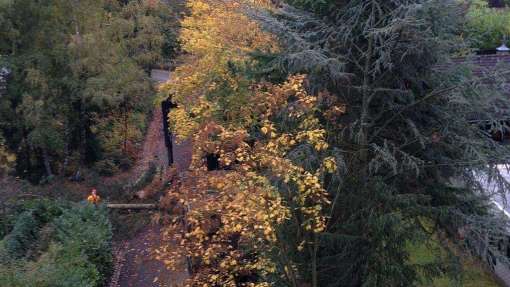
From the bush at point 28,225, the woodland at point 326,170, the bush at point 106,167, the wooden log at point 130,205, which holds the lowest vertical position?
the bush at point 106,167

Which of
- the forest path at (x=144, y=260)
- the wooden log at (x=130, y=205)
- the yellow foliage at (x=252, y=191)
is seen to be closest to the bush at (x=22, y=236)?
the forest path at (x=144, y=260)

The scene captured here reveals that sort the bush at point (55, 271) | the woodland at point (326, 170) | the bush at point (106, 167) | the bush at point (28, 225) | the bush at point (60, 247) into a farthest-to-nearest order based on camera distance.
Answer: the bush at point (106, 167) < the bush at point (28, 225) < the bush at point (60, 247) < the bush at point (55, 271) < the woodland at point (326, 170)

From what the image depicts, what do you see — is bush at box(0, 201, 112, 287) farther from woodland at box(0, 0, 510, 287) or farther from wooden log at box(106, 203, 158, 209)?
wooden log at box(106, 203, 158, 209)

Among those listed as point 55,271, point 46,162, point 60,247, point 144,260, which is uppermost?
point 55,271

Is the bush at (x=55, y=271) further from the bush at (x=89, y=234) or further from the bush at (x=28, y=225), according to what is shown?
the bush at (x=28, y=225)

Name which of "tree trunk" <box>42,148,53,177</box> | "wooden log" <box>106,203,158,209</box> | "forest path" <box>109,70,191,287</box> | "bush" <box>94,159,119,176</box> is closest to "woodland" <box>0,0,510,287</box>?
"forest path" <box>109,70,191,287</box>

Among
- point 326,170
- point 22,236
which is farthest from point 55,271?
point 326,170

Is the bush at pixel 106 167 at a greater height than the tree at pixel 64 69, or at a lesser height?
→ lesser

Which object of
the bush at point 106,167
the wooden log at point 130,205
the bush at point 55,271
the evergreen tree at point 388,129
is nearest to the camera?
the evergreen tree at point 388,129

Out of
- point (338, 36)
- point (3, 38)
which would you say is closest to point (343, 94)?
point (338, 36)

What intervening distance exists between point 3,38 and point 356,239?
625 inches

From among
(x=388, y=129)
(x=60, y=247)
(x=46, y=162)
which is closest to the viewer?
(x=388, y=129)

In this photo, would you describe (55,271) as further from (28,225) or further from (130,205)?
(130,205)

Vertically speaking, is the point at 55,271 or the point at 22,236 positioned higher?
the point at 55,271
